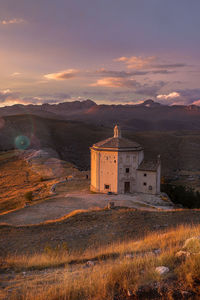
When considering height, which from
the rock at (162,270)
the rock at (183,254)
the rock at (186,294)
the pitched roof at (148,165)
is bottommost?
the pitched roof at (148,165)

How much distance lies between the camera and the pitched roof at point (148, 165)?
101ft

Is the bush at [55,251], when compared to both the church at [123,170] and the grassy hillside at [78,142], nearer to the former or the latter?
the church at [123,170]

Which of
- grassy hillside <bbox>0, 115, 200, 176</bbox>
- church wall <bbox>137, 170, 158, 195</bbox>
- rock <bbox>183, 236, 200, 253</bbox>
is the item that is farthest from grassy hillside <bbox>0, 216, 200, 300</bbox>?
grassy hillside <bbox>0, 115, 200, 176</bbox>

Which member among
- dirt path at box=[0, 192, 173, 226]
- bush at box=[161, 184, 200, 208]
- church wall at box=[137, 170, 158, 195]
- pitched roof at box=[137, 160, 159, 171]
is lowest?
bush at box=[161, 184, 200, 208]

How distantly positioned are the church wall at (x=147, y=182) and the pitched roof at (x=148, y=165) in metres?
0.41

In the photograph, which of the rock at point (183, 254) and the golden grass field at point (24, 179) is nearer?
the rock at point (183, 254)

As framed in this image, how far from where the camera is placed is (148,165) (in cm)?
3127

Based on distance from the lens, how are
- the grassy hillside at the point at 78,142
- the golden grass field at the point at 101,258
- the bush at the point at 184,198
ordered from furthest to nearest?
1. the grassy hillside at the point at 78,142
2. the bush at the point at 184,198
3. the golden grass field at the point at 101,258

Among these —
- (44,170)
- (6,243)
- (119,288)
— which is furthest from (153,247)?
(44,170)

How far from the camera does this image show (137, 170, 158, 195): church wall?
30.6 meters

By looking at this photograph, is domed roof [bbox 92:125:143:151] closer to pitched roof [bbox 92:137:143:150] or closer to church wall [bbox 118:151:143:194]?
pitched roof [bbox 92:137:143:150]

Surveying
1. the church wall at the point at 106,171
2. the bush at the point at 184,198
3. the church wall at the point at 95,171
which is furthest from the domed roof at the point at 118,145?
the bush at the point at 184,198

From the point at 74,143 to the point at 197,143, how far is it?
5923 centimetres

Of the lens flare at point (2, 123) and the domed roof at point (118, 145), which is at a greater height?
the lens flare at point (2, 123)
